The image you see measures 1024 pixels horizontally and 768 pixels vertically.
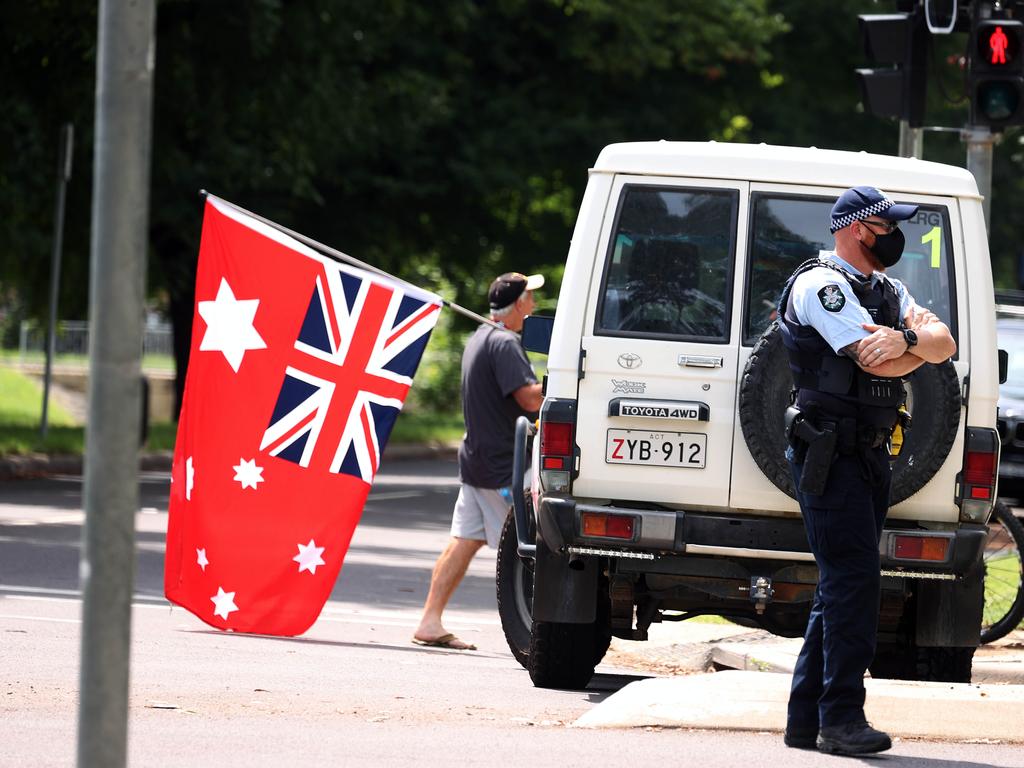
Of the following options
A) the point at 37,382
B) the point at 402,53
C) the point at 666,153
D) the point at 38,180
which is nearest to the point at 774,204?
the point at 666,153

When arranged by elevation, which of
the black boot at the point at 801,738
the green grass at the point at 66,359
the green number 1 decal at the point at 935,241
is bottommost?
the green grass at the point at 66,359

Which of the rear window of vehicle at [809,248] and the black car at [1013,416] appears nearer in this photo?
the rear window of vehicle at [809,248]

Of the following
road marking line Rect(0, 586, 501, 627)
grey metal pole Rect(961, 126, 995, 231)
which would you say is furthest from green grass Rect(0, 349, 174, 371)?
grey metal pole Rect(961, 126, 995, 231)

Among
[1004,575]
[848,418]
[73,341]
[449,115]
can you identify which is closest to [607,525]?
[848,418]

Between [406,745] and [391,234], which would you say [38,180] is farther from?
[406,745]

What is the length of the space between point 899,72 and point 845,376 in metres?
5.01

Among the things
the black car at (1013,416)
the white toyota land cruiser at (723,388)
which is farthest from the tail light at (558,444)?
the black car at (1013,416)

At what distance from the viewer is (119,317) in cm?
435

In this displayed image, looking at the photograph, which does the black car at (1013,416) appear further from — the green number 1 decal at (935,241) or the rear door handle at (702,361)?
the rear door handle at (702,361)

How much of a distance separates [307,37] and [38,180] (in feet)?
11.8

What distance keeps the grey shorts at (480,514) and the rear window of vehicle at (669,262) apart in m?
2.34

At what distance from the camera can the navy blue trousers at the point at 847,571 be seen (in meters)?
6.19

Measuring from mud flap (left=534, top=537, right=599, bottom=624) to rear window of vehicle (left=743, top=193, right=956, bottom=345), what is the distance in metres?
1.25

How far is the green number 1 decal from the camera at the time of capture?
750 centimetres
